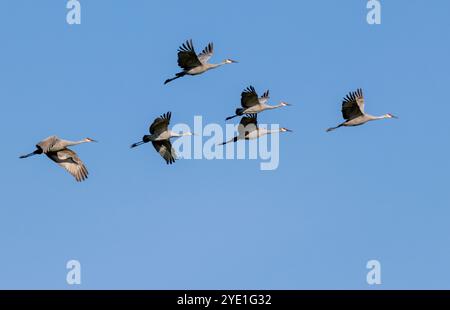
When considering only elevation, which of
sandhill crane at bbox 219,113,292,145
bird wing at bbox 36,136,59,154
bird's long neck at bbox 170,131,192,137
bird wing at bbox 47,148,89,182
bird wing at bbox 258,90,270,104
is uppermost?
bird wing at bbox 258,90,270,104

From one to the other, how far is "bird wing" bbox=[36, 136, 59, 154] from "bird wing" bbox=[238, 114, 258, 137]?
7446 mm

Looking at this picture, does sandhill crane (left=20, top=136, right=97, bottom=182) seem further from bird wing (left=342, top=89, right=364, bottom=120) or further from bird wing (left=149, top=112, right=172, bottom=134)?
bird wing (left=342, top=89, right=364, bottom=120)

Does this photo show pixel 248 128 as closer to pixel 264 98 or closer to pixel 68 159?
pixel 264 98

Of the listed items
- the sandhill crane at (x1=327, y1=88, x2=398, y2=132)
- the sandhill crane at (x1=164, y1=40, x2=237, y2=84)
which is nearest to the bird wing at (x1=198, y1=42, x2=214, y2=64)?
the sandhill crane at (x1=164, y1=40, x2=237, y2=84)

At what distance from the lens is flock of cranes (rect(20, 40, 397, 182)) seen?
41.3 m

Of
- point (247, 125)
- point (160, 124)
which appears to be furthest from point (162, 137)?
point (247, 125)

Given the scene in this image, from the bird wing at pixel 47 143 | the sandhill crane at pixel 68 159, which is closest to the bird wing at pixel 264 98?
the sandhill crane at pixel 68 159

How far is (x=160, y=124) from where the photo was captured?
42.2 metres

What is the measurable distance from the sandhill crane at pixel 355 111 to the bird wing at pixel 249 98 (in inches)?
119

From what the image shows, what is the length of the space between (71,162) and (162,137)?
3308 millimetres

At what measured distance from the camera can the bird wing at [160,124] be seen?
138 feet

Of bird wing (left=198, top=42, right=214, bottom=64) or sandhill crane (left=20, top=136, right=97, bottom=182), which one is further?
bird wing (left=198, top=42, right=214, bottom=64)
